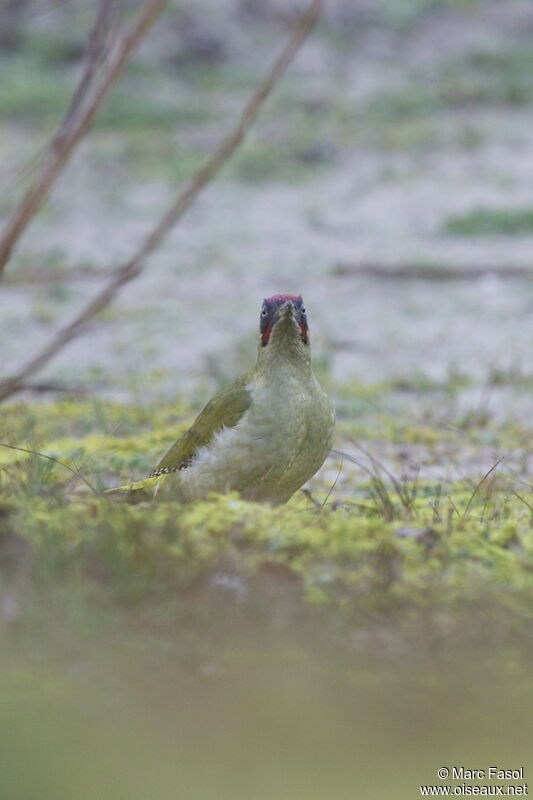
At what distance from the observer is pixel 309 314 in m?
7.88

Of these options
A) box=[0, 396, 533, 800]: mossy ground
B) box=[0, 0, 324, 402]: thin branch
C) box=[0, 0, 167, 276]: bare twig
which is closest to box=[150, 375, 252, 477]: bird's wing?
box=[0, 396, 533, 800]: mossy ground

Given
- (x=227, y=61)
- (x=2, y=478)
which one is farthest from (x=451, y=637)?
(x=227, y=61)

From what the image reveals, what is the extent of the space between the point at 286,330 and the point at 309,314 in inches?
179

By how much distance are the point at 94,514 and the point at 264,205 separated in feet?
26.3

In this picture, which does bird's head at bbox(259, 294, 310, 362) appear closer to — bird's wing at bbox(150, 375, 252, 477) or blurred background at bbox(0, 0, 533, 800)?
bird's wing at bbox(150, 375, 252, 477)

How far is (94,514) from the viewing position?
285cm

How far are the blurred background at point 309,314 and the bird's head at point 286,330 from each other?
706mm

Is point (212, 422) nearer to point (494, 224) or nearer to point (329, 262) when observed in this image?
point (329, 262)

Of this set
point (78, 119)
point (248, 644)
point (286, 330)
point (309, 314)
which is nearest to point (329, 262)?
point (309, 314)

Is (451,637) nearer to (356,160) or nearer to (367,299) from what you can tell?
(367,299)

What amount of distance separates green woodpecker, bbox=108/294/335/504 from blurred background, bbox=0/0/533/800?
57cm

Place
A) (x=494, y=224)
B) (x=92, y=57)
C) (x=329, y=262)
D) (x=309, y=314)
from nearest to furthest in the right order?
(x=92, y=57), (x=309, y=314), (x=329, y=262), (x=494, y=224)

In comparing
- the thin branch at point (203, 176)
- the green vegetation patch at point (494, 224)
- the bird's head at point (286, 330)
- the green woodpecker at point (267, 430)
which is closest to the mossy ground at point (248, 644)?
the green woodpecker at point (267, 430)

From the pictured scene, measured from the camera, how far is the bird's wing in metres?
3.29
